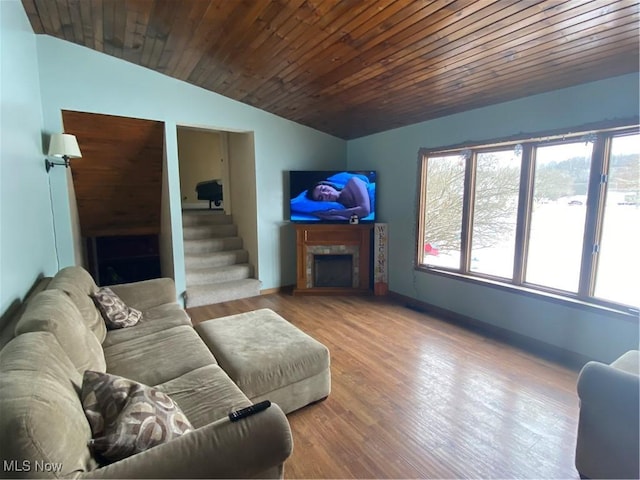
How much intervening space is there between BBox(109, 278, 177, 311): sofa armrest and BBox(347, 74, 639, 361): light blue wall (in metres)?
2.91

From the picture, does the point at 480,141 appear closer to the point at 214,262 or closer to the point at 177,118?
the point at 177,118

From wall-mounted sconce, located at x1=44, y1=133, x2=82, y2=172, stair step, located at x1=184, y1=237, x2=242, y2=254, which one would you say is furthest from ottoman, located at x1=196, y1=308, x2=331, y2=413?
stair step, located at x1=184, y1=237, x2=242, y2=254

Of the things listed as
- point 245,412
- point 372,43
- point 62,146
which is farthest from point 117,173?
point 245,412

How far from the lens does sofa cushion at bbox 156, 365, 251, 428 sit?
1.53 m

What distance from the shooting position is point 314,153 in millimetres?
4980

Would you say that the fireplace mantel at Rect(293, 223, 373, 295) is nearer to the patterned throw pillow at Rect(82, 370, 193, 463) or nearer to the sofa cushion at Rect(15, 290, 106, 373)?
the sofa cushion at Rect(15, 290, 106, 373)

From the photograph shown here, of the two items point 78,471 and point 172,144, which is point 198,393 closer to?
point 78,471

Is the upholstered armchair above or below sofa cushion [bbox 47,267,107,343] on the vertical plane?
below

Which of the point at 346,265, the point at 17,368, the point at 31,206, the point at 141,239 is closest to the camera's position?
the point at 17,368

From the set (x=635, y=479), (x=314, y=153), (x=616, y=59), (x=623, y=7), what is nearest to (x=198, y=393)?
(x=635, y=479)

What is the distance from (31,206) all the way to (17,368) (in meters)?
1.91

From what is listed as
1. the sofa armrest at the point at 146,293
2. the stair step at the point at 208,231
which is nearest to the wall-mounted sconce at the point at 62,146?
the sofa armrest at the point at 146,293

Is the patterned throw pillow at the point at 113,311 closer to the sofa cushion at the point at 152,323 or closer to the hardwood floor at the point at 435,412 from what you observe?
the sofa cushion at the point at 152,323

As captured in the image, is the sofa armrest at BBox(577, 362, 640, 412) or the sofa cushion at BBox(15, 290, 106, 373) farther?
the sofa cushion at BBox(15, 290, 106, 373)
